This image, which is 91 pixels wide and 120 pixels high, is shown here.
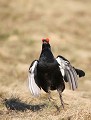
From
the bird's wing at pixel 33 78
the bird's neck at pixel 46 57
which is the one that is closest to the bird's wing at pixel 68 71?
the bird's neck at pixel 46 57

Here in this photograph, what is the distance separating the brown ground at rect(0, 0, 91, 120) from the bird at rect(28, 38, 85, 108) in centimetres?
37

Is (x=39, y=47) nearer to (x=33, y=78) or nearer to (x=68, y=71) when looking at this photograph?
(x=33, y=78)

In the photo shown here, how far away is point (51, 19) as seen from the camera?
24.8 m

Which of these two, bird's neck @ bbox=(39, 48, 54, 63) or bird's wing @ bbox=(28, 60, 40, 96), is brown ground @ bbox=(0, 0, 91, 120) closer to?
bird's wing @ bbox=(28, 60, 40, 96)

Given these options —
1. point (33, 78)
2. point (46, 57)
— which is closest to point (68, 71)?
point (46, 57)

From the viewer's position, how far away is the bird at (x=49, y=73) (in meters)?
9.77

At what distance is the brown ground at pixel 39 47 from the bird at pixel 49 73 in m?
0.37

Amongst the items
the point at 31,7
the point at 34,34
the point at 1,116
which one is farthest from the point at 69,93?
the point at 31,7

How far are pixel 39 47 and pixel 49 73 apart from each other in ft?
33.8

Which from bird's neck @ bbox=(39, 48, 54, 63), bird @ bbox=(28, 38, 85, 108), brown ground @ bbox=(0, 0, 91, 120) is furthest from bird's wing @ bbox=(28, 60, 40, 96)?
brown ground @ bbox=(0, 0, 91, 120)

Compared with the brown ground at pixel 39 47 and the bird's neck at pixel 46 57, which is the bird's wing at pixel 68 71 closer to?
the bird's neck at pixel 46 57

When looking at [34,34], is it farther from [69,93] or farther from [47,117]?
[47,117]

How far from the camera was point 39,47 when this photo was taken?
65.8 ft

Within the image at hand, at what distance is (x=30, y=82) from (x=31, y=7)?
53.8 ft
